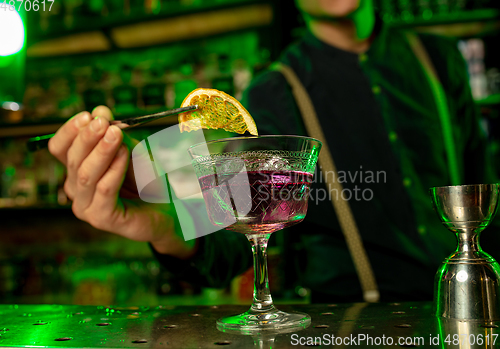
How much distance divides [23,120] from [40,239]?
2.89 feet

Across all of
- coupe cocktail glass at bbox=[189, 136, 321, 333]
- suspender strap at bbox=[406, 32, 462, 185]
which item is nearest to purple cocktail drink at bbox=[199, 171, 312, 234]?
coupe cocktail glass at bbox=[189, 136, 321, 333]

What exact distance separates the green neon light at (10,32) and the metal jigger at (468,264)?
99.7 inches

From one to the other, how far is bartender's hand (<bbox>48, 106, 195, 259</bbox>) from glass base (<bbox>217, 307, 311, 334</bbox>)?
303 mm

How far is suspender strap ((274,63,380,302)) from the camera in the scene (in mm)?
1376

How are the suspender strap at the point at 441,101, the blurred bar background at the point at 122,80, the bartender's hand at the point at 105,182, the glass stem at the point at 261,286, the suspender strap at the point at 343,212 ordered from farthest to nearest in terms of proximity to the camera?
the blurred bar background at the point at 122,80 → the suspender strap at the point at 441,101 → the suspender strap at the point at 343,212 → the bartender's hand at the point at 105,182 → the glass stem at the point at 261,286

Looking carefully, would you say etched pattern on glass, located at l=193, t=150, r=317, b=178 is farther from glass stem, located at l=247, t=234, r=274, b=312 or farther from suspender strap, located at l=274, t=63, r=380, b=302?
suspender strap, located at l=274, t=63, r=380, b=302

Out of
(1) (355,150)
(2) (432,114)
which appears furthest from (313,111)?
(2) (432,114)

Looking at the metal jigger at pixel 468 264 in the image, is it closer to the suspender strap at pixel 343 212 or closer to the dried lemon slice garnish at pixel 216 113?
the dried lemon slice garnish at pixel 216 113

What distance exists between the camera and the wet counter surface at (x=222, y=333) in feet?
1.73

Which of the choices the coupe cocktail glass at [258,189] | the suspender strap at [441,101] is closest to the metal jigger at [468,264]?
the coupe cocktail glass at [258,189]

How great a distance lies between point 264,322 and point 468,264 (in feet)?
1.08

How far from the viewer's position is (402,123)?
1538 mm

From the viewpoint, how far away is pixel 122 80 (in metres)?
2.49

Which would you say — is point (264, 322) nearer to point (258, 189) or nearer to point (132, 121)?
point (258, 189)
